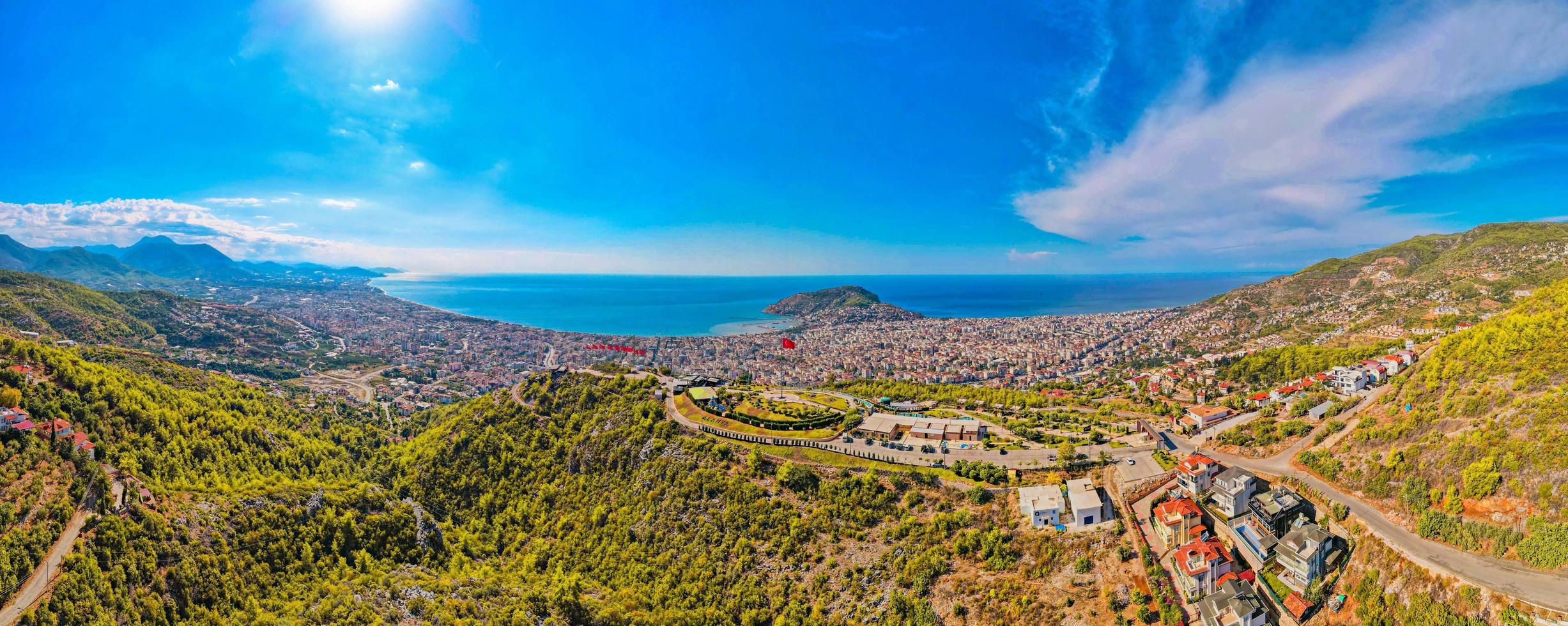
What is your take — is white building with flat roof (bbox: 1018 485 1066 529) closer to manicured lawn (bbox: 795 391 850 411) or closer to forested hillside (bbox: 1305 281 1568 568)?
forested hillside (bbox: 1305 281 1568 568)

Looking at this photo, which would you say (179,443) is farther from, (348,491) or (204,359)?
(204,359)

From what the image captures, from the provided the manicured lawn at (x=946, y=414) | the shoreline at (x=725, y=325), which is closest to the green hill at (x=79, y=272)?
the shoreline at (x=725, y=325)

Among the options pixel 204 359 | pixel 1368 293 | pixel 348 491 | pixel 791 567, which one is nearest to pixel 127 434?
pixel 348 491

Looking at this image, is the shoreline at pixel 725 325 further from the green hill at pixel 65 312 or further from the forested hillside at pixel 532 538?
the forested hillside at pixel 532 538

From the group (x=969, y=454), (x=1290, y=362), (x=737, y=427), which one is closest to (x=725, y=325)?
(x=737, y=427)

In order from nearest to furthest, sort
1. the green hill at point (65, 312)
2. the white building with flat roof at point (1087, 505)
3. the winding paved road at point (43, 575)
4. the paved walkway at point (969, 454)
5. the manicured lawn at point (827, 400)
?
the winding paved road at point (43, 575), the white building with flat roof at point (1087, 505), the paved walkway at point (969, 454), the manicured lawn at point (827, 400), the green hill at point (65, 312)

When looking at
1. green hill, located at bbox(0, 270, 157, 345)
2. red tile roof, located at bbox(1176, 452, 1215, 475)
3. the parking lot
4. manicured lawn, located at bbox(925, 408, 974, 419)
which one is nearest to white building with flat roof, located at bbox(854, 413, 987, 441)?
manicured lawn, located at bbox(925, 408, 974, 419)
